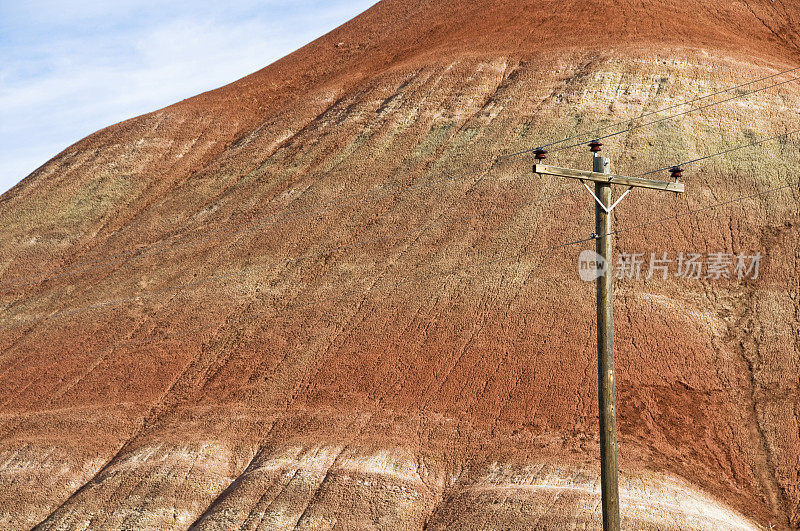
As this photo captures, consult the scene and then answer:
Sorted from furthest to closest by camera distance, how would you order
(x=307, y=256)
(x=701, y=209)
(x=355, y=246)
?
(x=307, y=256) < (x=355, y=246) < (x=701, y=209)

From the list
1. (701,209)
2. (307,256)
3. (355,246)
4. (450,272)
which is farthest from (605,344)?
(307,256)

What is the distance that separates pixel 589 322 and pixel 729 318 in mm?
4629

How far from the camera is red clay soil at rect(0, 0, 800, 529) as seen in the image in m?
23.7

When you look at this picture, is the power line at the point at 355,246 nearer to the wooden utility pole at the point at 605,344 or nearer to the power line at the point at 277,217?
the power line at the point at 277,217

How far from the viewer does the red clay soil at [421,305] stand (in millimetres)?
23688

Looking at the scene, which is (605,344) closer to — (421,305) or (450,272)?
(421,305)

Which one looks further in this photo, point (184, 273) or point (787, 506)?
point (184, 273)

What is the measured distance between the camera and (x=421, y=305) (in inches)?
1171

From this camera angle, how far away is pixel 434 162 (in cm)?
3669

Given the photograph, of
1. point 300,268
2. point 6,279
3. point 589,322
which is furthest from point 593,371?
Result: point 6,279

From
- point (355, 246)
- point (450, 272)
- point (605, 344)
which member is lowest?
point (450, 272)

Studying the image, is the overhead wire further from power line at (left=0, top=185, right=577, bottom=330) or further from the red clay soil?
power line at (left=0, top=185, right=577, bottom=330)

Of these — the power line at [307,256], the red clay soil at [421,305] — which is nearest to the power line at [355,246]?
the power line at [307,256]

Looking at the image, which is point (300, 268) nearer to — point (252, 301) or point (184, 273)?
point (252, 301)
